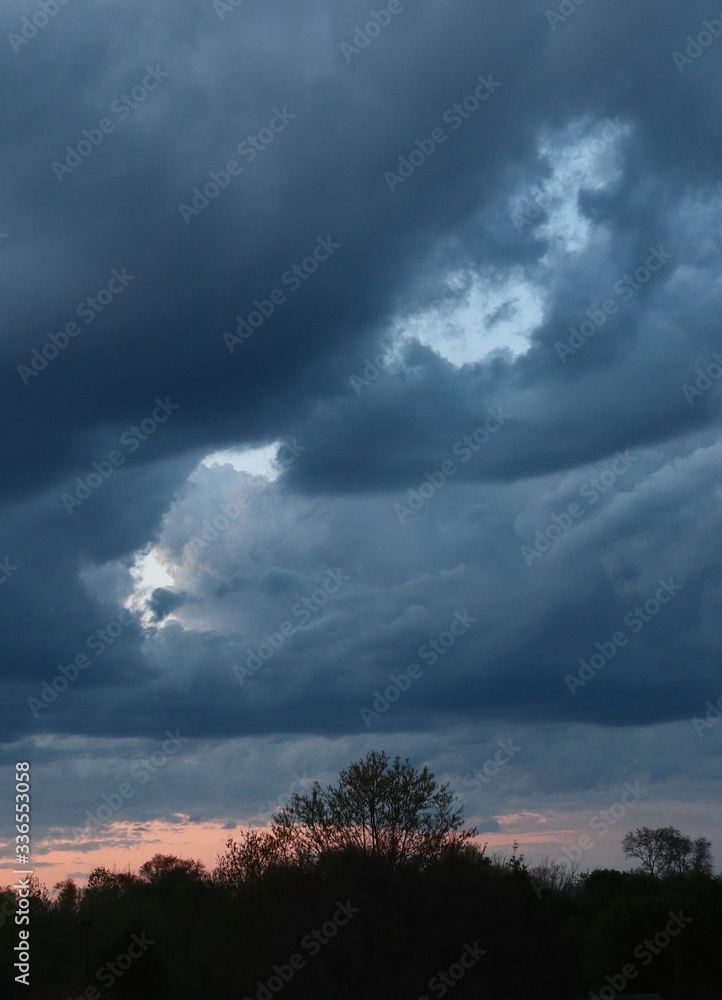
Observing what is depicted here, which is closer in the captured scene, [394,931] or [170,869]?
[394,931]

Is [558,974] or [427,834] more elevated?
[427,834]

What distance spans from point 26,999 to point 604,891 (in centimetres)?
3694

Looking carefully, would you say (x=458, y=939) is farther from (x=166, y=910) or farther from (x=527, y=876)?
(x=166, y=910)

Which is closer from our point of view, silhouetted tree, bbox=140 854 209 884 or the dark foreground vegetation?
the dark foreground vegetation

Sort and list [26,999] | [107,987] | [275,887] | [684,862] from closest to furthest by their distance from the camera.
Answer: [275,887] < [107,987] < [26,999] < [684,862]

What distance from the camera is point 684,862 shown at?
13350cm

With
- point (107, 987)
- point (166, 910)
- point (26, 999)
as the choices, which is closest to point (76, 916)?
point (166, 910)

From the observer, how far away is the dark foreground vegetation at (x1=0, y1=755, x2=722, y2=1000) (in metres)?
46.4

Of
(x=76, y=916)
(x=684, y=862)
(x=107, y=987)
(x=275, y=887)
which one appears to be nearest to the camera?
(x=275, y=887)

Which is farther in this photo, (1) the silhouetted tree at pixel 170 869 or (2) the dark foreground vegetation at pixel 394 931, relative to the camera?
(1) the silhouetted tree at pixel 170 869

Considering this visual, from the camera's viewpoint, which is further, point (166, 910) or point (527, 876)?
point (166, 910)

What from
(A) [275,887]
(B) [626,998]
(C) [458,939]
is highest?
(A) [275,887]

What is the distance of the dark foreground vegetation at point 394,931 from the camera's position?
1826 inches

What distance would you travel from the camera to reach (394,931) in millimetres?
46688
